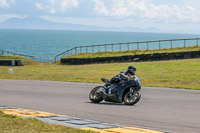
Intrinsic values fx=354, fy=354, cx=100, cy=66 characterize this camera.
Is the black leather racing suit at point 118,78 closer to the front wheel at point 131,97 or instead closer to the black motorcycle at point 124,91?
the black motorcycle at point 124,91

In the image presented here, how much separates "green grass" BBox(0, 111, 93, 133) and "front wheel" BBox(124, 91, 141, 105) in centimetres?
426

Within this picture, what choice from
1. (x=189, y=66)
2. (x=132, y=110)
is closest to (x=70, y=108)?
(x=132, y=110)

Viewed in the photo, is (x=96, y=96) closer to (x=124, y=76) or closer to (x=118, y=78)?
(x=118, y=78)

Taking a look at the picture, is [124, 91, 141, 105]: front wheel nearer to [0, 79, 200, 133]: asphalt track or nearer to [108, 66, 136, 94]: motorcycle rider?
[0, 79, 200, 133]: asphalt track

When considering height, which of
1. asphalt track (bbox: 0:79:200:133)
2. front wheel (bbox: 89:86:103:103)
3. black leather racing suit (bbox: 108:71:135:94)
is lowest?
asphalt track (bbox: 0:79:200:133)

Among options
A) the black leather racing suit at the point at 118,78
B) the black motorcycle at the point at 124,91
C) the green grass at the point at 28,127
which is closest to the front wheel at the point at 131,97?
the black motorcycle at the point at 124,91

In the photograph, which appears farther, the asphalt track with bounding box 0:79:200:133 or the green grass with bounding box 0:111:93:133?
the asphalt track with bounding box 0:79:200:133

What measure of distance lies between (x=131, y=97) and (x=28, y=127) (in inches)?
205

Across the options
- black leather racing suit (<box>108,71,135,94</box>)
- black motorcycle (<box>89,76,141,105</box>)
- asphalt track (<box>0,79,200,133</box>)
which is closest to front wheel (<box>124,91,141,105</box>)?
black motorcycle (<box>89,76,141,105</box>)

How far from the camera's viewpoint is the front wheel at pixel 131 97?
472 inches

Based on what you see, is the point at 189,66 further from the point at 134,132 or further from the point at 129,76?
the point at 134,132

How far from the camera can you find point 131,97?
12141 millimetres

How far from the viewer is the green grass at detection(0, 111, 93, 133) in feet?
24.0

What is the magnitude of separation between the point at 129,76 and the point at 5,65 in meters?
36.0
